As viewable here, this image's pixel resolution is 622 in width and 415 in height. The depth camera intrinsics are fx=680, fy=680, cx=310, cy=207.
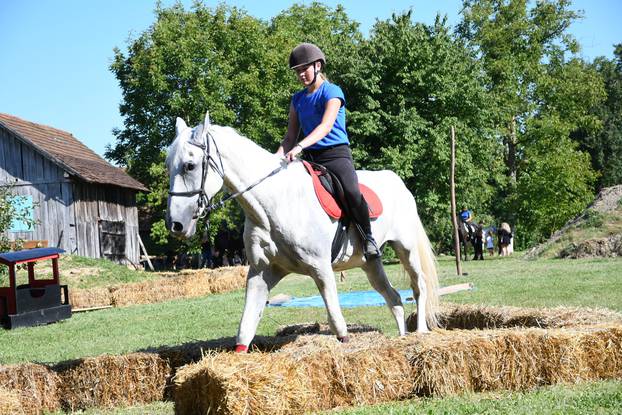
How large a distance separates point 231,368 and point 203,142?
2.13 meters

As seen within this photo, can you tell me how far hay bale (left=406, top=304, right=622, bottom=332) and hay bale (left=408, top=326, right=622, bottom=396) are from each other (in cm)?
90

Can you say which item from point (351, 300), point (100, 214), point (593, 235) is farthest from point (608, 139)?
A: point (351, 300)

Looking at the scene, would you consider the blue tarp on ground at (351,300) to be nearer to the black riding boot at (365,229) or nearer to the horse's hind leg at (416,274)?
the horse's hind leg at (416,274)

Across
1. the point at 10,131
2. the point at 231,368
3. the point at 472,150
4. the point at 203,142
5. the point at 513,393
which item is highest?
the point at 10,131

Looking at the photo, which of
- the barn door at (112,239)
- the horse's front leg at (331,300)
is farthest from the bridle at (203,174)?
the barn door at (112,239)

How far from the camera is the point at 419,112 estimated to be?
38031 mm

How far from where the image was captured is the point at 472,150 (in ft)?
128

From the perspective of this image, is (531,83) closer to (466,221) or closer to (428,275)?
(466,221)

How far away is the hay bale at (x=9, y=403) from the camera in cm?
616

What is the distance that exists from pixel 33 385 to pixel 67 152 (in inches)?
1401

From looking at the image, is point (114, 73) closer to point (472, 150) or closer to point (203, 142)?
point (472, 150)

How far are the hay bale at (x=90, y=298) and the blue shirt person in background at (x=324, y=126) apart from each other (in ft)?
53.1

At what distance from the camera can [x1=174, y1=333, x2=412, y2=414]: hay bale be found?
207 inches

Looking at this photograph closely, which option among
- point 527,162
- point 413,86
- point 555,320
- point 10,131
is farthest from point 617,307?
point 527,162
